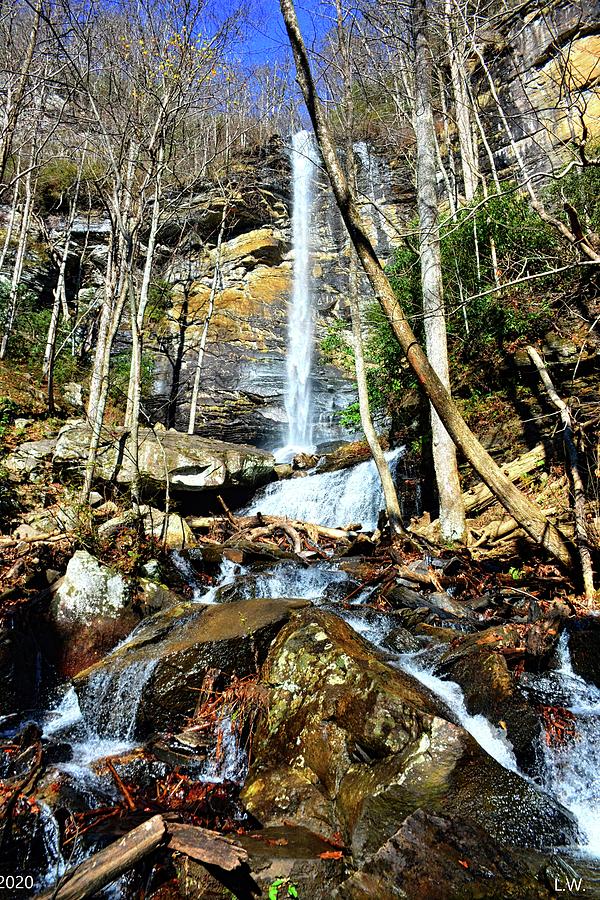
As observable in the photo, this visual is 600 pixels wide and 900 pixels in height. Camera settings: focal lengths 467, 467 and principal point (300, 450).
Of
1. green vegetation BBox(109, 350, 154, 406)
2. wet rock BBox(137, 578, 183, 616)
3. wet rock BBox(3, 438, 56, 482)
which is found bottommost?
wet rock BBox(137, 578, 183, 616)

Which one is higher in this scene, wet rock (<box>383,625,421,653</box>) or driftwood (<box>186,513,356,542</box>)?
driftwood (<box>186,513,356,542</box>)

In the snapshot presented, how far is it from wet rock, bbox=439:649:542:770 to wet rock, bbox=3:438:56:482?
794 centimetres

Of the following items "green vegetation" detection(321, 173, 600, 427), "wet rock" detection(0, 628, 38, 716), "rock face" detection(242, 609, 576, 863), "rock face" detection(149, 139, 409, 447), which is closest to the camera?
"rock face" detection(242, 609, 576, 863)

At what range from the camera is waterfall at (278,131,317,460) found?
1714cm

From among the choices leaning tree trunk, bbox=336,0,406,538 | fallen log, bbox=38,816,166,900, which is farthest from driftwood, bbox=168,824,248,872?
leaning tree trunk, bbox=336,0,406,538

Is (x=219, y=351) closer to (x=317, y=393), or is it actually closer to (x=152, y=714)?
(x=317, y=393)

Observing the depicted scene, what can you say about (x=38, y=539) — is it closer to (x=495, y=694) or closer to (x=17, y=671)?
(x=17, y=671)

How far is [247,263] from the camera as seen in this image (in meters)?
20.4

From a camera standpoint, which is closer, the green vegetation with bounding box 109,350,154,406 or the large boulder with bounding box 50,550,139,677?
the large boulder with bounding box 50,550,139,677

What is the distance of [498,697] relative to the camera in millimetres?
3531

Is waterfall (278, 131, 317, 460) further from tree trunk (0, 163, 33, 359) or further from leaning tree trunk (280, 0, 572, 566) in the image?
leaning tree trunk (280, 0, 572, 566)

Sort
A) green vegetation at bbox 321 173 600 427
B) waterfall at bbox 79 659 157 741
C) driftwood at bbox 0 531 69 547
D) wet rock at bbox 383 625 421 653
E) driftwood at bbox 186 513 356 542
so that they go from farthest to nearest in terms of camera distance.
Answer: driftwood at bbox 186 513 356 542, green vegetation at bbox 321 173 600 427, driftwood at bbox 0 531 69 547, wet rock at bbox 383 625 421 653, waterfall at bbox 79 659 157 741

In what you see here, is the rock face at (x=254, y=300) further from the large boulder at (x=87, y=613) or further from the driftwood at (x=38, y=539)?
the large boulder at (x=87, y=613)

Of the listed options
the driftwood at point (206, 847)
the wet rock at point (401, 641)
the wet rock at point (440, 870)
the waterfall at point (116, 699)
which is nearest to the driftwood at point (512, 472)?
the wet rock at point (401, 641)
